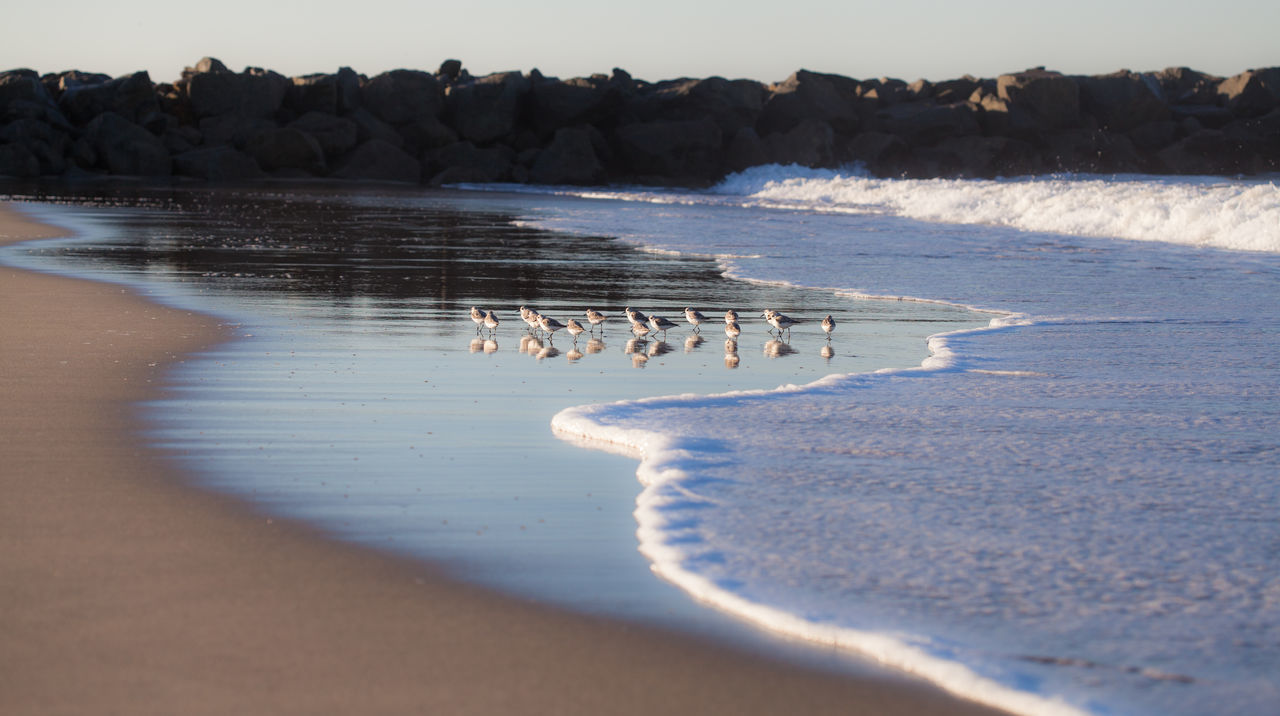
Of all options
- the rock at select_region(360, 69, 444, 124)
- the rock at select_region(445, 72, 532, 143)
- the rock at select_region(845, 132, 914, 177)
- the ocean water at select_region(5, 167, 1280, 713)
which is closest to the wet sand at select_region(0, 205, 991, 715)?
the ocean water at select_region(5, 167, 1280, 713)

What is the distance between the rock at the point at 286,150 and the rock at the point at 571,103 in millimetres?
11066

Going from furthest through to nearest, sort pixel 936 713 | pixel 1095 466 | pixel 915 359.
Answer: pixel 915 359, pixel 1095 466, pixel 936 713

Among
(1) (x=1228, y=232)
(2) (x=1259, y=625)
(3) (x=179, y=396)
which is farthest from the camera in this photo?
(1) (x=1228, y=232)

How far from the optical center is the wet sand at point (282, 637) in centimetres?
335

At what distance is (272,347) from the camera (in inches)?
365

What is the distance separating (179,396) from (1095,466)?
4.90 m

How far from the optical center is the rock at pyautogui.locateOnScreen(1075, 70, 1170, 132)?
207 ft

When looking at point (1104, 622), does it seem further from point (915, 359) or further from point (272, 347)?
point (272, 347)

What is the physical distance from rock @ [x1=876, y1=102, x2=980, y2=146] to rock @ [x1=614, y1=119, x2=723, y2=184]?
9208 millimetres

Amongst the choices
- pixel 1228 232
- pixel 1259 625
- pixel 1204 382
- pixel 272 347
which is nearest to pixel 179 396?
pixel 272 347

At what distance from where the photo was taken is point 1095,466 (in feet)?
19.0

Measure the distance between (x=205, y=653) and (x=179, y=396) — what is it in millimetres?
4032

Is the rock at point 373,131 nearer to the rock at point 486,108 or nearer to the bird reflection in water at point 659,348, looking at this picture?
the rock at point 486,108

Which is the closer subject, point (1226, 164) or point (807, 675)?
point (807, 675)
